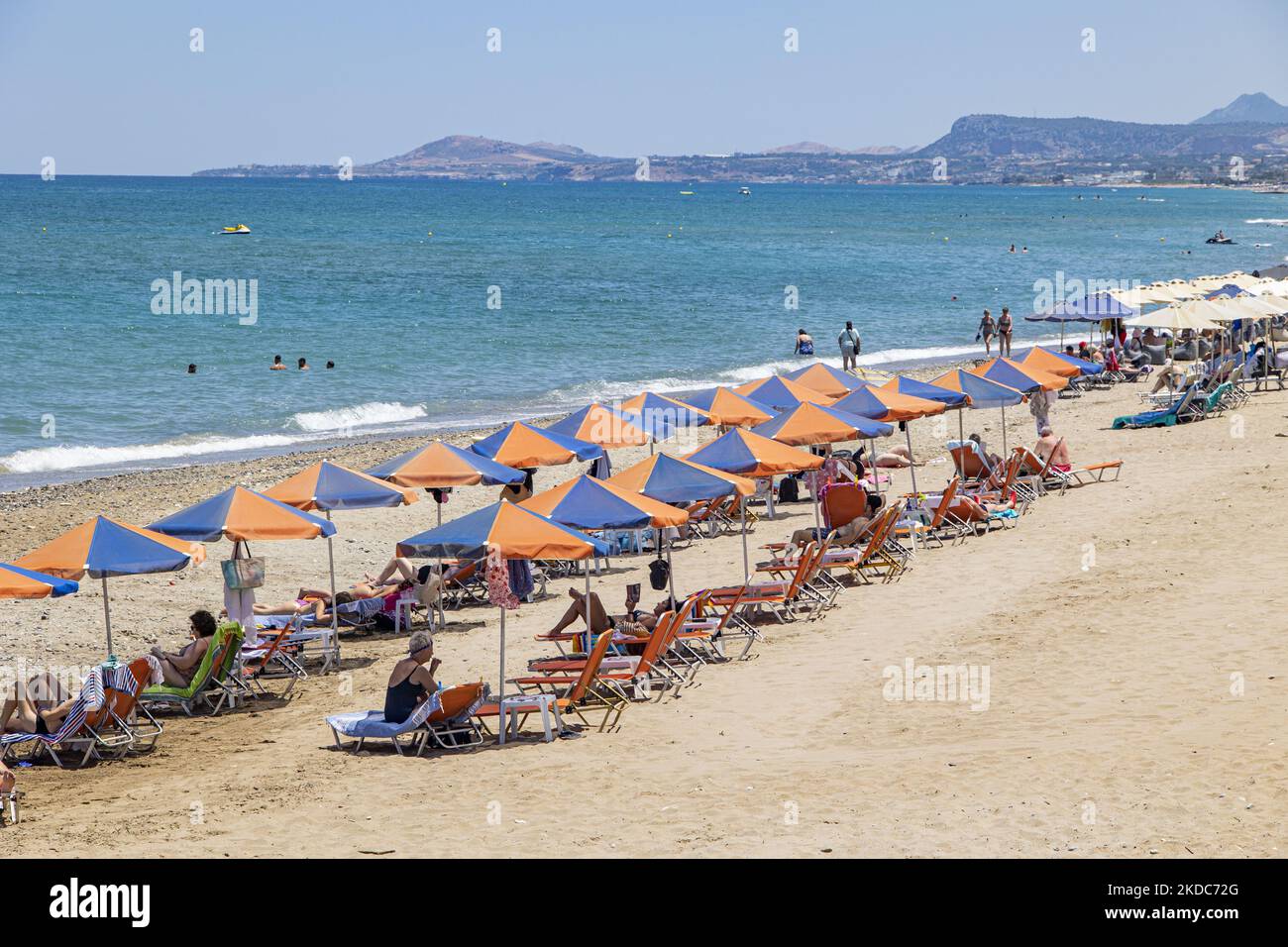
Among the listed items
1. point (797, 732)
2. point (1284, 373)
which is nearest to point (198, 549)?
point (797, 732)

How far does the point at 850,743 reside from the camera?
8805 millimetres

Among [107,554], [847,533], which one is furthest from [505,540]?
[847,533]

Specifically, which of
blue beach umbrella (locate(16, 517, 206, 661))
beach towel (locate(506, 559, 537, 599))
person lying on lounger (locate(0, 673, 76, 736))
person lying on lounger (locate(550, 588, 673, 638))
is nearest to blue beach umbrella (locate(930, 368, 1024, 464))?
beach towel (locate(506, 559, 537, 599))

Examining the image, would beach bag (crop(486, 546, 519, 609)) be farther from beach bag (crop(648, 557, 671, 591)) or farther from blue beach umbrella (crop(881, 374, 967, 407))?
blue beach umbrella (crop(881, 374, 967, 407))

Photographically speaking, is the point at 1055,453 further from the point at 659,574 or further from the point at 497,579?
the point at 497,579

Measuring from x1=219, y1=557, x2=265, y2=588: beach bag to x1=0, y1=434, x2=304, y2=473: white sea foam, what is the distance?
543 inches

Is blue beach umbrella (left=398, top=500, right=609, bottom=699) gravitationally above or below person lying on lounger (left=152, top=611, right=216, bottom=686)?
above

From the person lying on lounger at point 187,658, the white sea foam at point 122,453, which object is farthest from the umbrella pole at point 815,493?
the white sea foam at point 122,453

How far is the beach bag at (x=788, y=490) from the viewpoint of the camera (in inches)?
733

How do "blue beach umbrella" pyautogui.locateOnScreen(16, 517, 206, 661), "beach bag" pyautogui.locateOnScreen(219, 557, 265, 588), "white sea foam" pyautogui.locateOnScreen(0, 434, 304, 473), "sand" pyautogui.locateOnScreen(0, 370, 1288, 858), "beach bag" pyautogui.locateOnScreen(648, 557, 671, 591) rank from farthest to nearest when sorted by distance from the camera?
1. "white sea foam" pyautogui.locateOnScreen(0, 434, 304, 473)
2. "beach bag" pyautogui.locateOnScreen(648, 557, 671, 591)
3. "beach bag" pyautogui.locateOnScreen(219, 557, 265, 588)
4. "blue beach umbrella" pyautogui.locateOnScreen(16, 517, 206, 661)
5. "sand" pyautogui.locateOnScreen(0, 370, 1288, 858)

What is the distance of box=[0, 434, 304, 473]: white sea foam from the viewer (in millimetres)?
24406

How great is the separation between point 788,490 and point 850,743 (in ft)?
32.7

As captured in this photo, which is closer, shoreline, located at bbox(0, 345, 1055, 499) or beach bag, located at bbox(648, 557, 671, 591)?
beach bag, located at bbox(648, 557, 671, 591)

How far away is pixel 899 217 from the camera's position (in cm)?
13588
